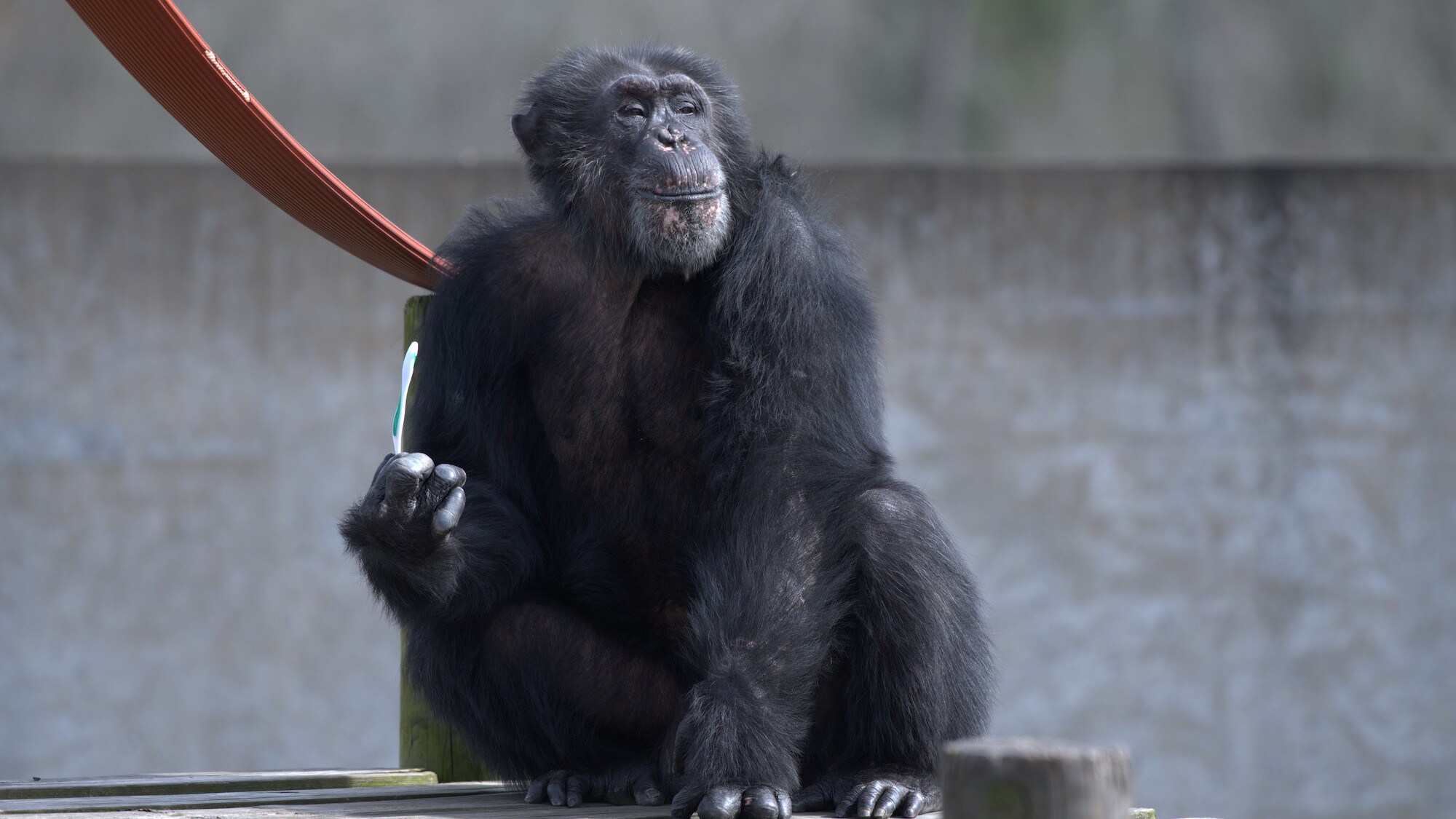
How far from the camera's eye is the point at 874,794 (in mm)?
3070

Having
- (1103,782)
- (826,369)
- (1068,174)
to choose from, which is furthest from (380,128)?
(1103,782)

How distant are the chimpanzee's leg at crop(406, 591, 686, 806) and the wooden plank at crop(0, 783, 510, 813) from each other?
0.23 m

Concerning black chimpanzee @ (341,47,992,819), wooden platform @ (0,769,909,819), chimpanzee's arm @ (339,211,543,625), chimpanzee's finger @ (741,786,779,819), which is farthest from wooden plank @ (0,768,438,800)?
chimpanzee's finger @ (741,786,779,819)

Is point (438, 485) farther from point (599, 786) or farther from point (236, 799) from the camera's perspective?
point (236, 799)

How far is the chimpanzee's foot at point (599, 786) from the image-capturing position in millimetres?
3398

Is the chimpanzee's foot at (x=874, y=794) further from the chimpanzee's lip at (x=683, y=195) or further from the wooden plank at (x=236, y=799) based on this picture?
the chimpanzee's lip at (x=683, y=195)

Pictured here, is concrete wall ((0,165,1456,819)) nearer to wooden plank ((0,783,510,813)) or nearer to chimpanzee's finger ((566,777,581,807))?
wooden plank ((0,783,510,813))

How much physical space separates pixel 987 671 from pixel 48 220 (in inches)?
228

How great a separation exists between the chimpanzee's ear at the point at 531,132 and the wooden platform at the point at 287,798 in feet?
5.29

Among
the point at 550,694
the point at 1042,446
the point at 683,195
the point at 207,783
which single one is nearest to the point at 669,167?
the point at 683,195

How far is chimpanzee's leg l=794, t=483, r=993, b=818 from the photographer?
10.5 ft

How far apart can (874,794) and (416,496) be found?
43.5 inches

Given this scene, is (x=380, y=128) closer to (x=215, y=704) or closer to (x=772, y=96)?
(x=772, y=96)

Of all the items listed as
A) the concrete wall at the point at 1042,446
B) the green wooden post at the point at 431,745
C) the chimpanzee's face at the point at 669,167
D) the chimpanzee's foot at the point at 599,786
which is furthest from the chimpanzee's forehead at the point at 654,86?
the concrete wall at the point at 1042,446
